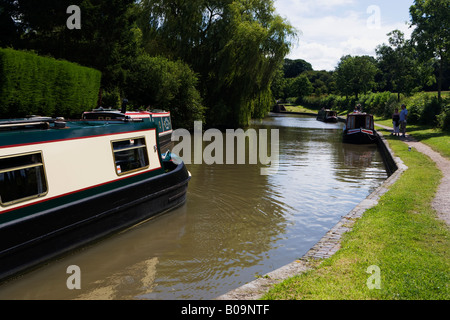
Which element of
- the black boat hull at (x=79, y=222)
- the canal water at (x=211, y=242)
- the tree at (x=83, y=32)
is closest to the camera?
the black boat hull at (x=79, y=222)

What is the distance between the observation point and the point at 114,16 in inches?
826

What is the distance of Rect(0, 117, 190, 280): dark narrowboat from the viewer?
543 centimetres

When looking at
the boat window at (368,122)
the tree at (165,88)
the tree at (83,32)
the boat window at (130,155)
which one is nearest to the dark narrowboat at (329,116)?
the boat window at (368,122)

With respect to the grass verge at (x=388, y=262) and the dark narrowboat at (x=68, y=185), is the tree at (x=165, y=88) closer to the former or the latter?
the dark narrowboat at (x=68, y=185)

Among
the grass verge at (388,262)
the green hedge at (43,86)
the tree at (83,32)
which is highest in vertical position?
the tree at (83,32)

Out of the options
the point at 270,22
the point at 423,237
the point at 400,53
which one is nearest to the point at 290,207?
the point at 423,237

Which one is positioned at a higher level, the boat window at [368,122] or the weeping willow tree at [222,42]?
the weeping willow tree at [222,42]

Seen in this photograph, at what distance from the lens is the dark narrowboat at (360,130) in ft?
75.9

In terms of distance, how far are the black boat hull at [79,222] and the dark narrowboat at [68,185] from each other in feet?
0.04

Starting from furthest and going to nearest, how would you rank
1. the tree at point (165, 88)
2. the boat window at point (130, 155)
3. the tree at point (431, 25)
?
1. the tree at point (165, 88)
2. the tree at point (431, 25)
3. the boat window at point (130, 155)

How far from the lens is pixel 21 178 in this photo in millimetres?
Result: 5684

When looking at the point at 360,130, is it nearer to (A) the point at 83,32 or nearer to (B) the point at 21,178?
(A) the point at 83,32

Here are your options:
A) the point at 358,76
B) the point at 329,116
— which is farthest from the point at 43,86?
the point at 358,76

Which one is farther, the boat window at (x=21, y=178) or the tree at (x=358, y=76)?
the tree at (x=358, y=76)
